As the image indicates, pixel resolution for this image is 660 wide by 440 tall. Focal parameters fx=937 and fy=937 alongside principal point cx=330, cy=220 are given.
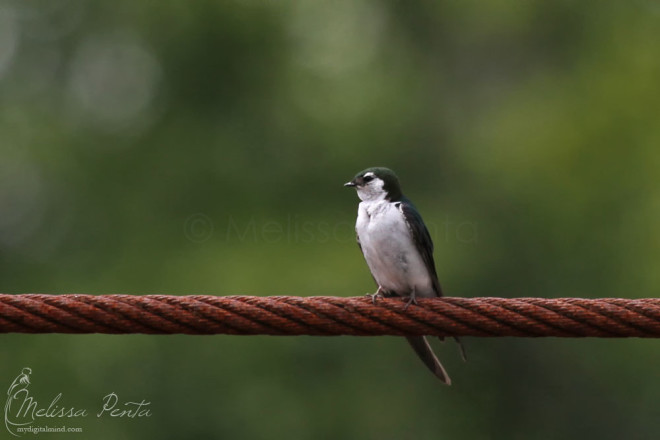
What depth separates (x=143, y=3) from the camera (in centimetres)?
1474

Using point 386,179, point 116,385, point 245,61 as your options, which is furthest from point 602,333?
point 245,61

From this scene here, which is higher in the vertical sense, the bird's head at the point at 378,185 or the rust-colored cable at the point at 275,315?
the bird's head at the point at 378,185

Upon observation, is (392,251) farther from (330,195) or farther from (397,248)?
(330,195)

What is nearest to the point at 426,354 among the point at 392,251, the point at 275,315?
the point at 392,251

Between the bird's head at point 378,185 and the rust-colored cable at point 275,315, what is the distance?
2058mm

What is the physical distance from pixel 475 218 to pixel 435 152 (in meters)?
1.74

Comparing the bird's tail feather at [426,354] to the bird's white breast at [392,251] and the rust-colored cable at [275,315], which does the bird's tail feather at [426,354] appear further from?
the rust-colored cable at [275,315]

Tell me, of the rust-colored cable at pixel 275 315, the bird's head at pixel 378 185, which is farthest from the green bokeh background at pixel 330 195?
the rust-colored cable at pixel 275 315
